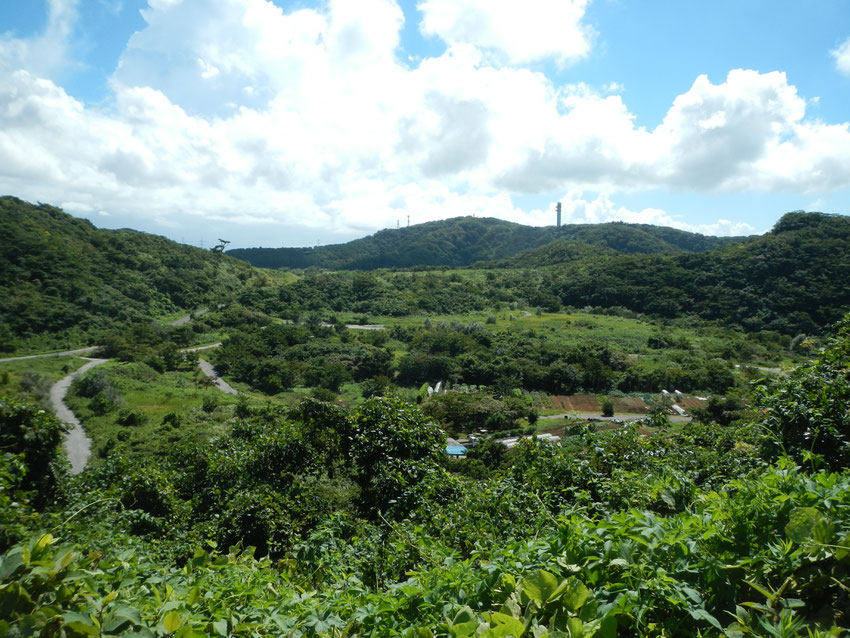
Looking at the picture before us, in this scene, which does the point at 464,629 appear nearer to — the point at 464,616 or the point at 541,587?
the point at 464,616

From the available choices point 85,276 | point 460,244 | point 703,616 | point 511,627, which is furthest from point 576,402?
point 460,244

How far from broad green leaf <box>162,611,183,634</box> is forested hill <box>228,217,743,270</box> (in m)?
152

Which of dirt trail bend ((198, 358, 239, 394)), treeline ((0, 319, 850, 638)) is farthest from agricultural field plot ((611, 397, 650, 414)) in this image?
dirt trail bend ((198, 358, 239, 394))

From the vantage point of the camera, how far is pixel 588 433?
5.56 metres

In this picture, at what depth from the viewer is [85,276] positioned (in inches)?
2190

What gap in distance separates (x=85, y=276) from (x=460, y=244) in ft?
453

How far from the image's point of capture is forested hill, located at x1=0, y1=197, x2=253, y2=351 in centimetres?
4747

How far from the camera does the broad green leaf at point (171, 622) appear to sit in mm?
1317

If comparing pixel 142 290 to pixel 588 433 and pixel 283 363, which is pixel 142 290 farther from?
pixel 588 433

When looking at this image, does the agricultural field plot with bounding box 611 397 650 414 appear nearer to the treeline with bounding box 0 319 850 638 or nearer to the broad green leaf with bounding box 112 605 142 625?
the treeline with bounding box 0 319 850 638

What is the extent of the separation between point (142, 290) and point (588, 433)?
69530mm

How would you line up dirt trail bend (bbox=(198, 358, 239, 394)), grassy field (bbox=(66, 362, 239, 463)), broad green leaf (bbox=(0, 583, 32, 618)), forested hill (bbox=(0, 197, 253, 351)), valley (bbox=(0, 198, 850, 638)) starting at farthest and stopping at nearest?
forested hill (bbox=(0, 197, 253, 351)) → dirt trail bend (bbox=(198, 358, 239, 394)) → grassy field (bbox=(66, 362, 239, 463)) → valley (bbox=(0, 198, 850, 638)) → broad green leaf (bbox=(0, 583, 32, 618))

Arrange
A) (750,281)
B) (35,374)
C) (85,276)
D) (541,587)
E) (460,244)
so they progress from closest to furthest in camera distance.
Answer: (541,587)
(35,374)
(85,276)
(750,281)
(460,244)

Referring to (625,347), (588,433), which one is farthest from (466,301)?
(588,433)
